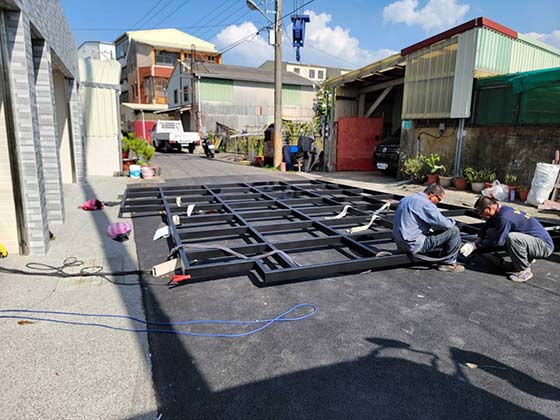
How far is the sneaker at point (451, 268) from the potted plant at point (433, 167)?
684 cm

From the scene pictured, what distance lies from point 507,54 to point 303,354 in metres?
11.0

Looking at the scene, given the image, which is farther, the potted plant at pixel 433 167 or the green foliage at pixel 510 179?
the potted plant at pixel 433 167

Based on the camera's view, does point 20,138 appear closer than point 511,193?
Yes

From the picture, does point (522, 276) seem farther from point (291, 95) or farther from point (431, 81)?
point (291, 95)

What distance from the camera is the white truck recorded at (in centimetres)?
2550

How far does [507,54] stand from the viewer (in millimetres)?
10227

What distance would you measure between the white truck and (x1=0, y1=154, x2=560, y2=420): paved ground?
2235cm

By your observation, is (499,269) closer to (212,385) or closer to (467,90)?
(212,385)

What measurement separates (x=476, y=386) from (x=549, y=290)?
2.17 meters

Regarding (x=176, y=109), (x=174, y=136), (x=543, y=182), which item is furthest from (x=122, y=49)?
(x=543, y=182)

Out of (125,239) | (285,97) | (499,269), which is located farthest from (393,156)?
(285,97)

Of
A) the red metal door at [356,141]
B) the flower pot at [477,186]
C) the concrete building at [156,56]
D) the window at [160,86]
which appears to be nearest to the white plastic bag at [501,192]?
the flower pot at [477,186]

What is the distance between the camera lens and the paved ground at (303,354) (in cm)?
215

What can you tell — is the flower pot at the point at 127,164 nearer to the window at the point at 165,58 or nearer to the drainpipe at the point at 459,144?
the drainpipe at the point at 459,144
